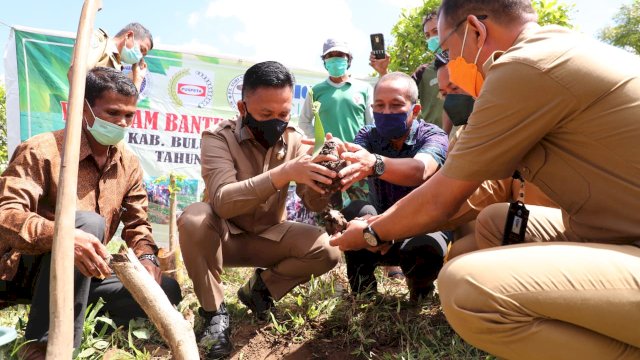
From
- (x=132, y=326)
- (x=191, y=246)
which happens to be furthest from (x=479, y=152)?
(x=132, y=326)

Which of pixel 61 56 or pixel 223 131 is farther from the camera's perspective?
pixel 61 56

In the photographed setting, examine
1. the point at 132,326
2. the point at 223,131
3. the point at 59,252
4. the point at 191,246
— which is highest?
the point at 223,131

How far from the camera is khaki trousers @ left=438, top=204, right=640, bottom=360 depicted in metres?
1.64

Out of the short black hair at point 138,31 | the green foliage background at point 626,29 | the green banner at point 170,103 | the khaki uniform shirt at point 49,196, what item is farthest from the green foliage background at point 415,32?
the green foliage background at point 626,29

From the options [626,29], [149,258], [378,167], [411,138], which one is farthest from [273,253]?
[626,29]

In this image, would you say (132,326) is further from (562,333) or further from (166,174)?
(166,174)

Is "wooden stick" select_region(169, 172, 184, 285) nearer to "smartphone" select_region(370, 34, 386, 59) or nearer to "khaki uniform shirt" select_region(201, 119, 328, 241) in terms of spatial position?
"khaki uniform shirt" select_region(201, 119, 328, 241)

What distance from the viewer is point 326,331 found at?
10.1 ft

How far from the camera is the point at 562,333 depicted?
1.71 meters

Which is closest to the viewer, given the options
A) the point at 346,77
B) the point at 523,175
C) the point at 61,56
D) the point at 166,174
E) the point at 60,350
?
the point at 60,350

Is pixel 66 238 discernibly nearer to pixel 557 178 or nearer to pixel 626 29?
pixel 557 178

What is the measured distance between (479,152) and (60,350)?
5.30ft

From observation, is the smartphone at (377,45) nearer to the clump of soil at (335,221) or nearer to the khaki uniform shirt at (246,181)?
the khaki uniform shirt at (246,181)

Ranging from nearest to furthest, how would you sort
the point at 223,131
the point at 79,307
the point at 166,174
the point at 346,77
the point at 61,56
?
the point at 79,307 < the point at 223,131 < the point at 346,77 < the point at 61,56 < the point at 166,174
